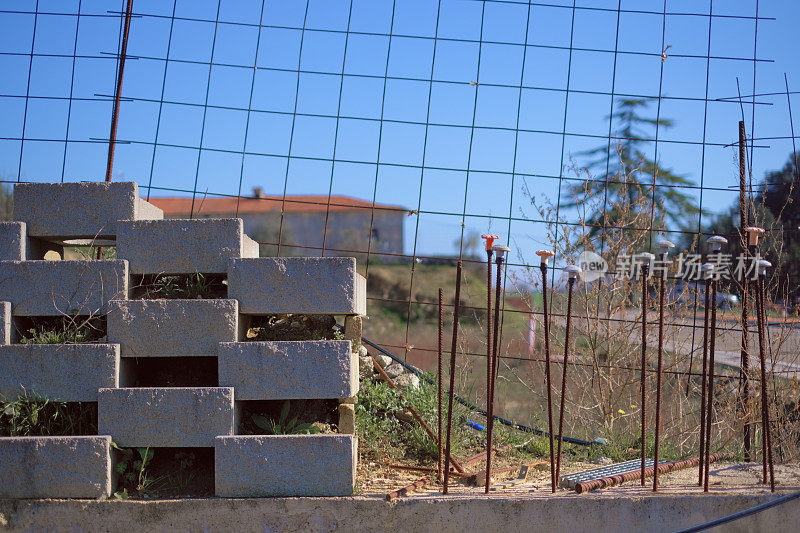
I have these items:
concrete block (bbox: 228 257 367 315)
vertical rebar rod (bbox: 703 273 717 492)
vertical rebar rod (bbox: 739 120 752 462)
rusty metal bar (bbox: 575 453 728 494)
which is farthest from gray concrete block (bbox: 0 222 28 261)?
vertical rebar rod (bbox: 739 120 752 462)

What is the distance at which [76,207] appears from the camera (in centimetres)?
414

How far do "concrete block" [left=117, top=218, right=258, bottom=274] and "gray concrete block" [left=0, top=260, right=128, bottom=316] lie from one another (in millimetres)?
129

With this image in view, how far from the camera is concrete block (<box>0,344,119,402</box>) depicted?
3875 millimetres

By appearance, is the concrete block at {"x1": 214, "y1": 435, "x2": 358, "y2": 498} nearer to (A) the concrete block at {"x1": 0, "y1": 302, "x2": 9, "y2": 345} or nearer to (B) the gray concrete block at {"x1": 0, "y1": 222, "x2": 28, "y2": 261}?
(A) the concrete block at {"x1": 0, "y1": 302, "x2": 9, "y2": 345}

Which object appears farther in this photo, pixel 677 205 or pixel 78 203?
pixel 677 205

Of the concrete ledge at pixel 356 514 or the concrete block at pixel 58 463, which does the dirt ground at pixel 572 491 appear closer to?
the concrete ledge at pixel 356 514

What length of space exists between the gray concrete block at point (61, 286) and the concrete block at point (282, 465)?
3.85 feet

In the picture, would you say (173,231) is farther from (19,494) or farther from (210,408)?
(19,494)

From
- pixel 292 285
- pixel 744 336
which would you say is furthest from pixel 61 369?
pixel 744 336

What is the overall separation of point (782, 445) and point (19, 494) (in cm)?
565

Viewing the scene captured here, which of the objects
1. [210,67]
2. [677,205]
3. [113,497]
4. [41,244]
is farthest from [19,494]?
[677,205]

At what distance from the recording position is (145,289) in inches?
168

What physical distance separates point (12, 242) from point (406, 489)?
292 cm

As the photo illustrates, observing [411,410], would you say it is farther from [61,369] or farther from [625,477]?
[61,369]
